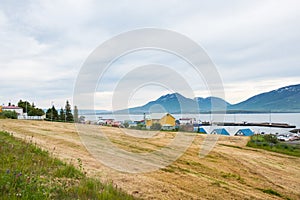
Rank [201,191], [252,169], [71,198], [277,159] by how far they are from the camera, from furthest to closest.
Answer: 1. [277,159]
2. [252,169]
3. [201,191]
4. [71,198]

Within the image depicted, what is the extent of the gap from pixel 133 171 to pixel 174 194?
2.23 meters

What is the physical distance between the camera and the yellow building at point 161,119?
25.7m

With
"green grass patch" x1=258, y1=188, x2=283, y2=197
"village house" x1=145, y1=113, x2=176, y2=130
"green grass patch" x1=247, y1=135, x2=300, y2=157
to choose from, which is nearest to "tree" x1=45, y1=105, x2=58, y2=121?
"village house" x1=145, y1=113, x2=176, y2=130

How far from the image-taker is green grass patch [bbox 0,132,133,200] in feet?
11.0

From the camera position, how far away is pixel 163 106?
17984 mm

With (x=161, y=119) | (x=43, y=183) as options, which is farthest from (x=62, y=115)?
(x=43, y=183)

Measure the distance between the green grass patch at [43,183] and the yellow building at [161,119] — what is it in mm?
19461

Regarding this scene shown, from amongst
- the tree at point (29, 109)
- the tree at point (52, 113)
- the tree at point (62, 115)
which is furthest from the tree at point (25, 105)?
the tree at point (62, 115)

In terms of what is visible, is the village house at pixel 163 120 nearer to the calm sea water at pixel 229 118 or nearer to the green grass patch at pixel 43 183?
the calm sea water at pixel 229 118

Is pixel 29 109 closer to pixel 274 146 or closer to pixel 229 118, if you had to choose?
pixel 274 146

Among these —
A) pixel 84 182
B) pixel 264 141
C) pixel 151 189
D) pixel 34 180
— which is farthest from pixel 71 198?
pixel 264 141

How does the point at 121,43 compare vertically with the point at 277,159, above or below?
above

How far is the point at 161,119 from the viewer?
27516 millimetres

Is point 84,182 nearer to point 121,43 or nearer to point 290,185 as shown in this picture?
point 121,43
